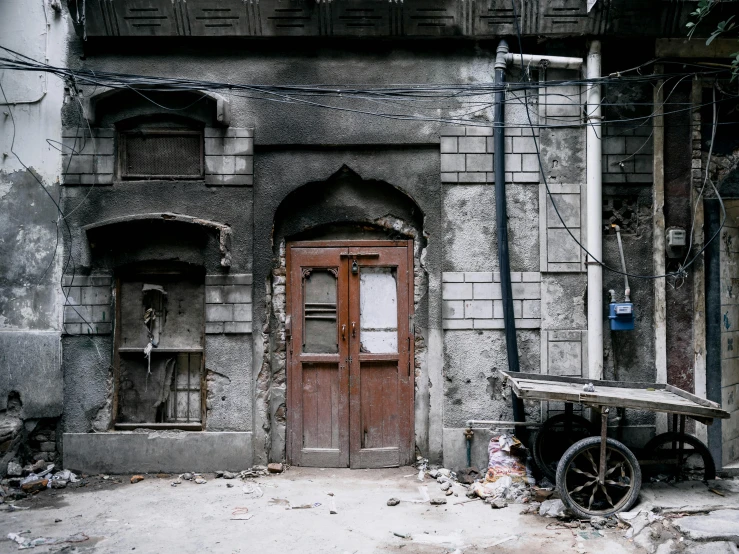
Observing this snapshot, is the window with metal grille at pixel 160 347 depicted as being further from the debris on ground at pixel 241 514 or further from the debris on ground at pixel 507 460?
the debris on ground at pixel 507 460

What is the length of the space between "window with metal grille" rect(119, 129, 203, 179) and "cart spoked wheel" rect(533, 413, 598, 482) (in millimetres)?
4523

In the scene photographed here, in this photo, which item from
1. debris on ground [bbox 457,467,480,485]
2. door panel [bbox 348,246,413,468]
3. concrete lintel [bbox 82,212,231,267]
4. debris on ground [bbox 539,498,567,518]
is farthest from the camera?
door panel [bbox 348,246,413,468]

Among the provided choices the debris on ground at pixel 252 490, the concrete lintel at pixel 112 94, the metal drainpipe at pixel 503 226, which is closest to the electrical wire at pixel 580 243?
the metal drainpipe at pixel 503 226

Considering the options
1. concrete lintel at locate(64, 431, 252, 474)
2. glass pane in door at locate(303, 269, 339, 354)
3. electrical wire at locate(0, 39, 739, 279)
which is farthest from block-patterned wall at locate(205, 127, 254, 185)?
concrete lintel at locate(64, 431, 252, 474)

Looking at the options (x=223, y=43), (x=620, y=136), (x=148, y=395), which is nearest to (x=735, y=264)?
(x=620, y=136)

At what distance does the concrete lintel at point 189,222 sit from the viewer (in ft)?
19.6

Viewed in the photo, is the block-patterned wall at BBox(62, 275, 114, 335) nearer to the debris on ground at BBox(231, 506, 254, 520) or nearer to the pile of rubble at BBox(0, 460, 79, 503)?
the pile of rubble at BBox(0, 460, 79, 503)

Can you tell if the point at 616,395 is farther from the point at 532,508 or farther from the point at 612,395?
the point at 532,508

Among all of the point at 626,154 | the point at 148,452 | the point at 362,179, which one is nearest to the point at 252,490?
the point at 148,452

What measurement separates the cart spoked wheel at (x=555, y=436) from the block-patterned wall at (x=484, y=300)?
994 mm

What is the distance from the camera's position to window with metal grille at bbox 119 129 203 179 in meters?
6.25

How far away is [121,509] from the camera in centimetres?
517

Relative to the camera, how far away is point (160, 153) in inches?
247

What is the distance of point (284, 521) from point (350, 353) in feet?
6.31
